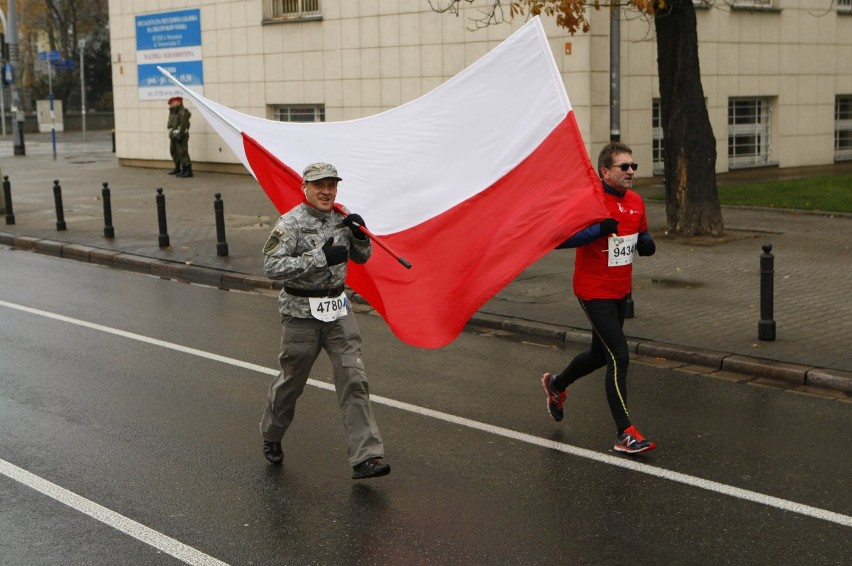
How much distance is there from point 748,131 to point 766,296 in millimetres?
17270

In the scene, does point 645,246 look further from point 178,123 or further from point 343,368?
point 178,123

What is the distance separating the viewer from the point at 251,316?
1262 cm

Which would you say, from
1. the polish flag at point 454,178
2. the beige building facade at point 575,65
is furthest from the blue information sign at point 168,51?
the polish flag at point 454,178

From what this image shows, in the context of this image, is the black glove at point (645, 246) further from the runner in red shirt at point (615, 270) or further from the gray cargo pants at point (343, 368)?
the gray cargo pants at point (343, 368)

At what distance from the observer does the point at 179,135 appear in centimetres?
2925

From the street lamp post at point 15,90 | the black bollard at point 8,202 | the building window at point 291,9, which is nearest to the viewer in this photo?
the black bollard at point 8,202

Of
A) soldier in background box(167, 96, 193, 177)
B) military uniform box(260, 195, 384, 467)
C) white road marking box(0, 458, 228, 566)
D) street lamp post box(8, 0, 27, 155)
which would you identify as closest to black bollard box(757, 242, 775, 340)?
military uniform box(260, 195, 384, 467)

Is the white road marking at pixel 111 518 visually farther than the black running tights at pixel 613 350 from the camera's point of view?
→ No

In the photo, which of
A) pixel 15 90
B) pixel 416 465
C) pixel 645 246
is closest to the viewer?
pixel 416 465

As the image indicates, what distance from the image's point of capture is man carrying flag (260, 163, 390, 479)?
22.0 feet

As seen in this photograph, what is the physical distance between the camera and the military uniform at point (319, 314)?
676 cm

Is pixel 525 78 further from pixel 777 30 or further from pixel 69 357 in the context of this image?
pixel 777 30

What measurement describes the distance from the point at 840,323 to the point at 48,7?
222 feet

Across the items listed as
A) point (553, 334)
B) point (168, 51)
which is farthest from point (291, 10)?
point (553, 334)
